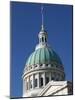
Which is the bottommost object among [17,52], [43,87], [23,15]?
[43,87]

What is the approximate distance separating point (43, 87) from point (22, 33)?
0.57 metres

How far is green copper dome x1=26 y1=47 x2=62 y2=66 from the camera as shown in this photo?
3627mm

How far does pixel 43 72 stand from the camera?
3689 mm

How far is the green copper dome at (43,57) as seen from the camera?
363cm

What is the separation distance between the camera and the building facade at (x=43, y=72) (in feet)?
11.9

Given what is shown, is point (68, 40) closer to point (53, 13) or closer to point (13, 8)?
point (53, 13)

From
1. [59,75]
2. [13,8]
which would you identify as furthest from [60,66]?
[13,8]

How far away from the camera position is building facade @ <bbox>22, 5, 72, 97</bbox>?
3.63m

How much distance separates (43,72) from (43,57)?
149mm

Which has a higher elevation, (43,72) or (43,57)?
(43,57)

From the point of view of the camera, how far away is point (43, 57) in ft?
12.1

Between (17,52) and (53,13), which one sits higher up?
(53,13)
